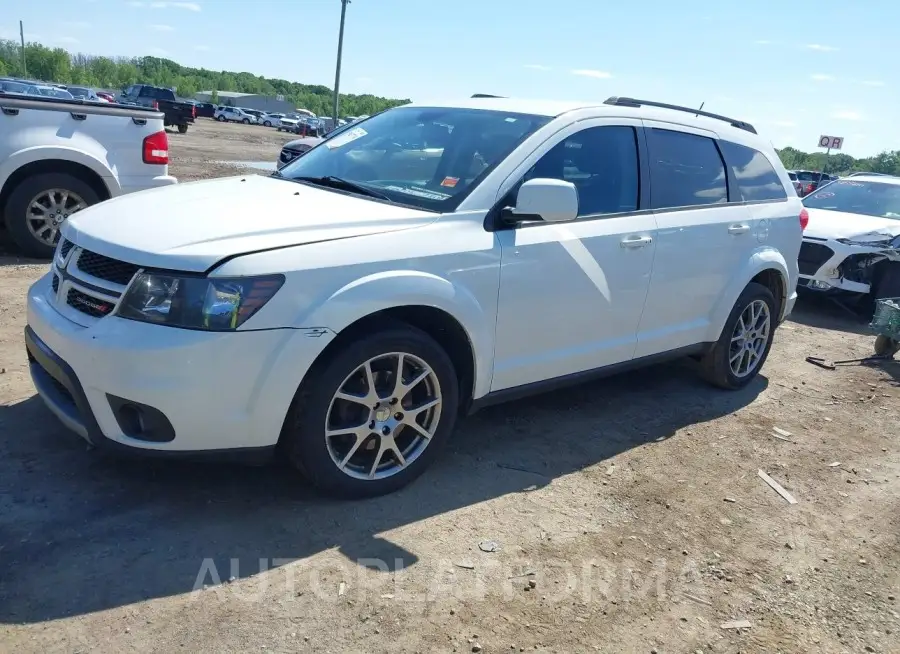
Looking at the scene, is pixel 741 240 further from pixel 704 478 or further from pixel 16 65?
pixel 16 65

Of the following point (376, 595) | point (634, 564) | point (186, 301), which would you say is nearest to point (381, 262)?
point (186, 301)

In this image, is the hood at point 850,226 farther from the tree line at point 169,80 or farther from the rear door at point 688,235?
the tree line at point 169,80

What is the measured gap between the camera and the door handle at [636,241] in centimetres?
441

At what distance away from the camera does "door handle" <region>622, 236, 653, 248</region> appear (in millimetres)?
4414

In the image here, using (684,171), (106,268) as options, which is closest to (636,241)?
(684,171)

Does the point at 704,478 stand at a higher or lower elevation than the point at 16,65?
lower

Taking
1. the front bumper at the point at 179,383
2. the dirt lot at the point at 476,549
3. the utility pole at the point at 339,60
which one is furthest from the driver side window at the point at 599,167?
the utility pole at the point at 339,60

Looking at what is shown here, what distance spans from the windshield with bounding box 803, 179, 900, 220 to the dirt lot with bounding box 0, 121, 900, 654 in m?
6.22

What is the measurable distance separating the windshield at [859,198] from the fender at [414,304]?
26.5 ft

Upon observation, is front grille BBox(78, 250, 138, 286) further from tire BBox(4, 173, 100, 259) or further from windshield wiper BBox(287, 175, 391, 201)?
tire BBox(4, 173, 100, 259)

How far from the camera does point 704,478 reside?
4312mm

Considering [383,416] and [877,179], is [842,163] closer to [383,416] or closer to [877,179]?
[877,179]

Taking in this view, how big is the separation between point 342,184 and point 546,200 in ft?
3.72

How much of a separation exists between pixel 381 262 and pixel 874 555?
2733 mm
